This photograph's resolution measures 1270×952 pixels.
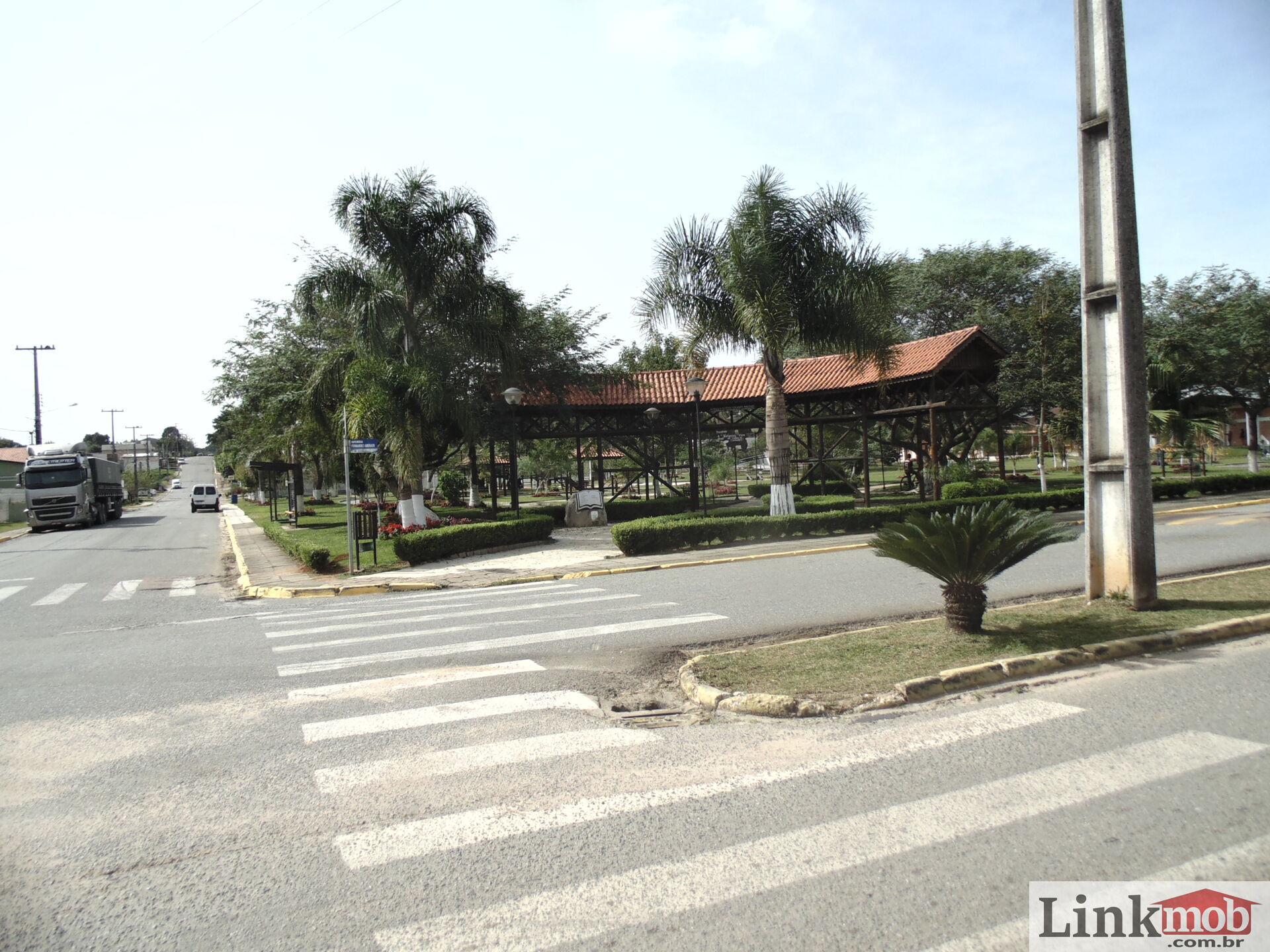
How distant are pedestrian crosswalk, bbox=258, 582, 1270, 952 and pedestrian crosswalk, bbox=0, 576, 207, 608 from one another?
32.7 ft

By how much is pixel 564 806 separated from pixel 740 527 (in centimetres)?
1544

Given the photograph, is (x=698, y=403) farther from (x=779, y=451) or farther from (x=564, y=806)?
(x=564, y=806)

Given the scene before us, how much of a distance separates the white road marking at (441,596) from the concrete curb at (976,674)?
634 cm

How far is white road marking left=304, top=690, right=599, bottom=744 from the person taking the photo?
6035 mm

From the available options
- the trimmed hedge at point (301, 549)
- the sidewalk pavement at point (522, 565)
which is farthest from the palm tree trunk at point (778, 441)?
the trimmed hedge at point (301, 549)

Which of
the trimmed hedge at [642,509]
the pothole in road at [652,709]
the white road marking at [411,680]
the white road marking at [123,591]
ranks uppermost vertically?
the trimmed hedge at [642,509]

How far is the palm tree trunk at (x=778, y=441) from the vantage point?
67.6 ft

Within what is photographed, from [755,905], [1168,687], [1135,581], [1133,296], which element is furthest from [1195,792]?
[1133,296]

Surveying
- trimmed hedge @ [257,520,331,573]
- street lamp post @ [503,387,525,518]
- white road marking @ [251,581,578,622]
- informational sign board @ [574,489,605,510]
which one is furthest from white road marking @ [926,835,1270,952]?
informational sign board @ [574,489,605,510]

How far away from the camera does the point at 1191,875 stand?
3498mm

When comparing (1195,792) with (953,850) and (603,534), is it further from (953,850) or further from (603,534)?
(603,534)

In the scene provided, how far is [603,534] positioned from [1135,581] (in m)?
16.8

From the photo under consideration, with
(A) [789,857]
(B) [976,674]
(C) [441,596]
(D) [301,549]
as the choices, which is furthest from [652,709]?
(D) [301,549]

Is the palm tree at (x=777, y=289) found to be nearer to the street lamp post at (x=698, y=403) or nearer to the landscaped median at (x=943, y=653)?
the street lamp post at (x=698, y=403)
